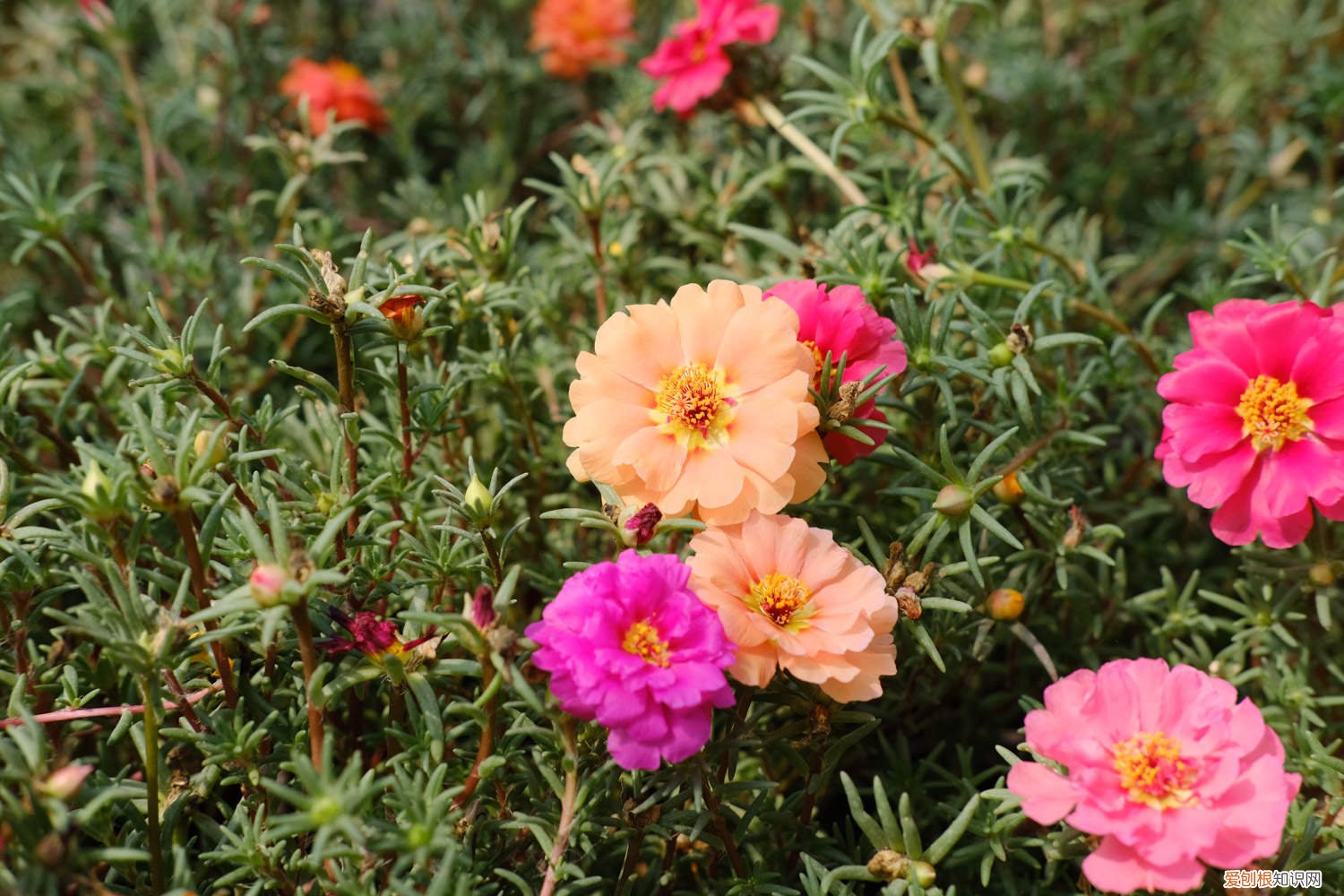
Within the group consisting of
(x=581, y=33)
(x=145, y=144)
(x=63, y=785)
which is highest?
(x=581, y=33)

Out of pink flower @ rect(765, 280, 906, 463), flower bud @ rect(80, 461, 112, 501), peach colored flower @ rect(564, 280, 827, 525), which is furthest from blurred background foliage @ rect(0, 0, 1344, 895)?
peach colored flower @ rect(564, 280, 827, 525)

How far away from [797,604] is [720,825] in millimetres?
323

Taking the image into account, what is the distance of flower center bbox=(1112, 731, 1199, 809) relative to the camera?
1.31 metres

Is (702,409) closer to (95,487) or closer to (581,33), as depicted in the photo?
(95,487)

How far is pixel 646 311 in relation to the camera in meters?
1.56

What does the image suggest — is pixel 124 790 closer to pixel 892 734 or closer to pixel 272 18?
pixel 892 734

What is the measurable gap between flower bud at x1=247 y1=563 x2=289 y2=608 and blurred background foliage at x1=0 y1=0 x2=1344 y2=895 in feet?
0.20

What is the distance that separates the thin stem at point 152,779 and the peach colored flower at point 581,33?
7.38ft

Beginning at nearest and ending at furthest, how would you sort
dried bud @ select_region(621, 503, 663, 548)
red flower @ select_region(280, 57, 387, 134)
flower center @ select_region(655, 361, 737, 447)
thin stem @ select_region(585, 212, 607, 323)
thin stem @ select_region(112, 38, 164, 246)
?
1. dried bud @ select_region(621, 503, 663, 548)
2. flower center @ select_region(655, 361, 737, 447)
3. thin stem @ select_region(585, 212, 607, 323)
4. thin stem @ select_region(112, 38, 164, 246)
5. red flower @ select_region(280, 57, 387, 134)

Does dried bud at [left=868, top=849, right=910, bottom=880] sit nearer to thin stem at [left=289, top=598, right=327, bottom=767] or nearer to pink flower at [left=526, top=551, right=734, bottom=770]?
pink flower at [left=526, top=551, right=734, bottom=770]

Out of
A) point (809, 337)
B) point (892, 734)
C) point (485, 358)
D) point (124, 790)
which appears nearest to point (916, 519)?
point (809, 337)

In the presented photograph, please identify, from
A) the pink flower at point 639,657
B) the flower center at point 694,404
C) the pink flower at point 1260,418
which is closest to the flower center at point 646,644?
the pink flower at point 639,657

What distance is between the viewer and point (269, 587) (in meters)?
1.23

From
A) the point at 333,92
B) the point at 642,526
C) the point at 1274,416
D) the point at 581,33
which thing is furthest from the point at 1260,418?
the point at 333,92
